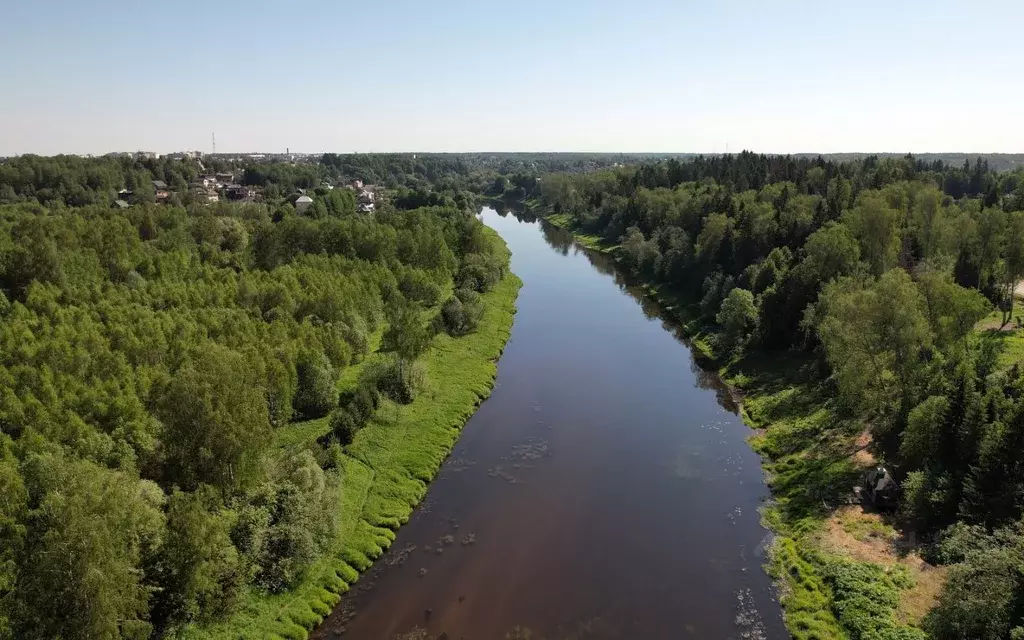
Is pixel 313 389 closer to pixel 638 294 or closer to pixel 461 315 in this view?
pixel 461 315

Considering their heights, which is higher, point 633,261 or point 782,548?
point 633,261

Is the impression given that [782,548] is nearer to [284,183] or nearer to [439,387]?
[439,387]

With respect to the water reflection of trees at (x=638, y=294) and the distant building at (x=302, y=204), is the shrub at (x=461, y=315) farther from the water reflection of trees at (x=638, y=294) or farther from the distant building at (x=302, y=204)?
the distant building at (x=302, y=204)

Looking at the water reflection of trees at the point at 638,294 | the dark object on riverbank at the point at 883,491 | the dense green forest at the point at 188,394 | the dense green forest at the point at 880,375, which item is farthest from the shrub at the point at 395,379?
the dark object on riverbank at the point at 883,491

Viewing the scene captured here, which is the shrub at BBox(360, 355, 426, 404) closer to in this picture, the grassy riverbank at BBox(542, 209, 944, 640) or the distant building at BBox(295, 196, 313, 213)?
the grassy riverbank at BBox(542, 209, 944, 640)

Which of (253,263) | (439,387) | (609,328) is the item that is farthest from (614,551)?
(253,263)

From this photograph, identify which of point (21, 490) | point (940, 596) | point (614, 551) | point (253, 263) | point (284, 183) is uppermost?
point (284, 183)

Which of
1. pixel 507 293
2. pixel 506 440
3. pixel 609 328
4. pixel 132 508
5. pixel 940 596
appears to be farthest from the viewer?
pixel 507 293
